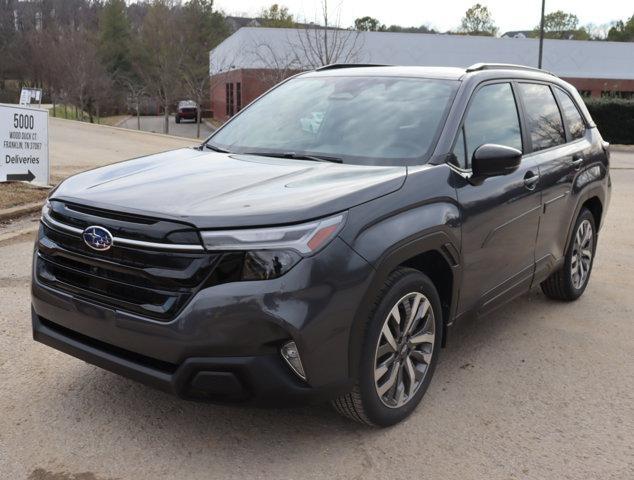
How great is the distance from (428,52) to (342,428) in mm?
35662

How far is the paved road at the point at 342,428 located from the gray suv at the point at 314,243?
0.26 metres

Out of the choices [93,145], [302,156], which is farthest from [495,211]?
[93,145]

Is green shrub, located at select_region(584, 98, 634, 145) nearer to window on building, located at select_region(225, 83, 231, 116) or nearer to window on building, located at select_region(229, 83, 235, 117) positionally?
window on building, located at select_region(229, 83, 235, 117)

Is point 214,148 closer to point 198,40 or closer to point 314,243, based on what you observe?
point 314,243

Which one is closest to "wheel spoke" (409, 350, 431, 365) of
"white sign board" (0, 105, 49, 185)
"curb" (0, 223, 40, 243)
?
"curb" (0, 223, 40, 243)

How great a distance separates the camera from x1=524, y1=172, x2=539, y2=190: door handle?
418cm

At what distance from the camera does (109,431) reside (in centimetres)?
325

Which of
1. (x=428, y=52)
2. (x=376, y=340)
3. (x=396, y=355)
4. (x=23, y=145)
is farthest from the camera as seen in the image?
(x=428, y=52)

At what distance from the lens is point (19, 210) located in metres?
8.12

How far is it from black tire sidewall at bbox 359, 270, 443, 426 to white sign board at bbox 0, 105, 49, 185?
7897mm

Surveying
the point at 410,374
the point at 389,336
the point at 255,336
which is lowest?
the point at 410,374

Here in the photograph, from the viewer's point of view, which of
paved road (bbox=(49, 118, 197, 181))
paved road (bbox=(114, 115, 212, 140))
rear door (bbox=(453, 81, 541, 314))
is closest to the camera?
rear door (bbox=(453, 81, 541, 314))

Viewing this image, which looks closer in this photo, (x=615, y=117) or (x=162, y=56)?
(x=615, y=117)

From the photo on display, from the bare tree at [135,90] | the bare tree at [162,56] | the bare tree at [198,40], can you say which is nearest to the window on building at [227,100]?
the bare tree at [198,40]
